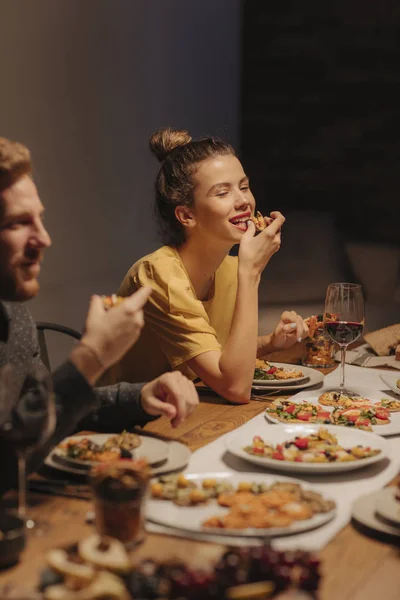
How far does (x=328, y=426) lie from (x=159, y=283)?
0.84 meters

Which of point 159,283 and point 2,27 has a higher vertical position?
point 2,27

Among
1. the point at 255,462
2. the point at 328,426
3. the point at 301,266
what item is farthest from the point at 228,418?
the point at 301,266

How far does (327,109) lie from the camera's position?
4496mm

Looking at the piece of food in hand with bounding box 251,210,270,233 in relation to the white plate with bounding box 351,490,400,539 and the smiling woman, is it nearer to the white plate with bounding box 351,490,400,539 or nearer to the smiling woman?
the smiling woman

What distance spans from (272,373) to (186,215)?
0.61 m

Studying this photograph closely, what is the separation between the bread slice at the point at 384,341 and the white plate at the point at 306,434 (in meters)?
1.07

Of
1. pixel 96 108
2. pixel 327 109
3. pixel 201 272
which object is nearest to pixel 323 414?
pixel 201 272

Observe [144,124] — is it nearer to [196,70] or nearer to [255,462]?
[196,70]

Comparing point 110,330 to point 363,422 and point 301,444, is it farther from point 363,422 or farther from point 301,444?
point 363,422

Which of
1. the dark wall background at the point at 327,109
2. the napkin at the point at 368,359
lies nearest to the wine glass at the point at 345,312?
the napkin at the point at 368,359

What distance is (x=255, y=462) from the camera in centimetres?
147

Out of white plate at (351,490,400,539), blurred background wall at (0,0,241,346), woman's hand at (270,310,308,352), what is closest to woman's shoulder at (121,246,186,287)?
woman's hand at (270,310,308,352)

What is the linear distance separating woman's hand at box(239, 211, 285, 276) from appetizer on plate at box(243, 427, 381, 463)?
0.82m

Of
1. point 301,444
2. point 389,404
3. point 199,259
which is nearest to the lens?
point 301,444
